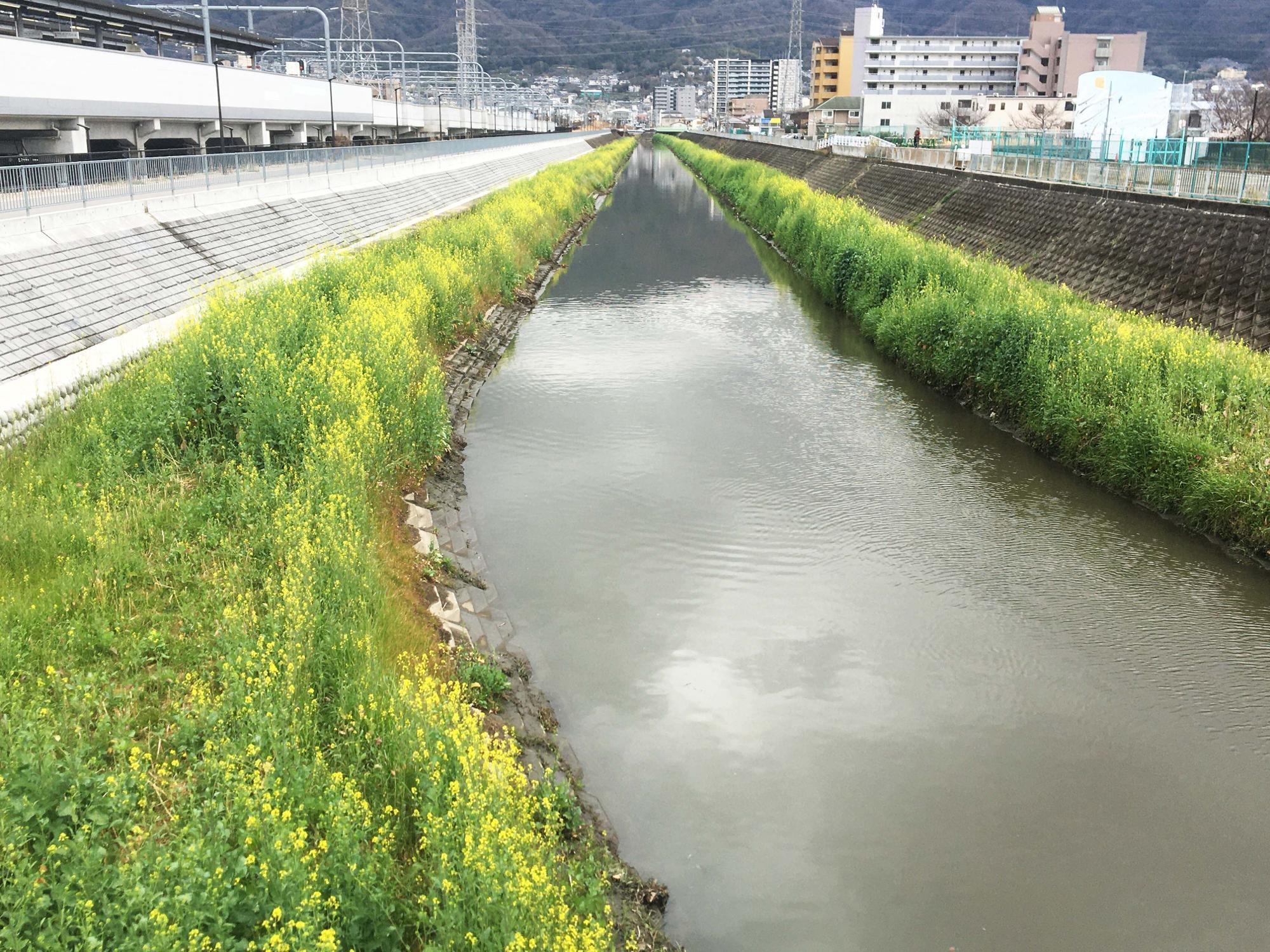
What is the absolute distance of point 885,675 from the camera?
27.6 feet

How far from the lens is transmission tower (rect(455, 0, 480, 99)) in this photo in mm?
82562

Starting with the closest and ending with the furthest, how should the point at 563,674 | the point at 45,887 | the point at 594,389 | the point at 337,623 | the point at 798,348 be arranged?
the point at 45,887 < the point at 337,623 < the point at 563,674 < the point at 594,389 < the point at 798,348

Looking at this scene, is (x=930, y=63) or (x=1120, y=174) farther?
(x=930, y=63)

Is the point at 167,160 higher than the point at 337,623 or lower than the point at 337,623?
higher

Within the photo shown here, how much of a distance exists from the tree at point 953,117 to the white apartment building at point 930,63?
53.5 ft

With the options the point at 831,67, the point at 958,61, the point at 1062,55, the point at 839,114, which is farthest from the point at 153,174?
the point at 831,67

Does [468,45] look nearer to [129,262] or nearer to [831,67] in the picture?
[831,67]

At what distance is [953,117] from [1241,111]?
2994 centimetres

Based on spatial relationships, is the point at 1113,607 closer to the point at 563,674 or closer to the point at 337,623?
the point at 563,674

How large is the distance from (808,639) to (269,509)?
4480mm

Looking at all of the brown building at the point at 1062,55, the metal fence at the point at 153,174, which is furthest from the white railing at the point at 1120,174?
the brown building at the point at 1062,55

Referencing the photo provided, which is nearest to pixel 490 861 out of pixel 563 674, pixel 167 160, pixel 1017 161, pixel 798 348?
pixel 563 674

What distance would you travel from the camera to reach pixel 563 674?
840 centimetres

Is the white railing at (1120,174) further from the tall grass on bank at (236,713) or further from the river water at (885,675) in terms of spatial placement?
the tall grass on bank at (236,713)
